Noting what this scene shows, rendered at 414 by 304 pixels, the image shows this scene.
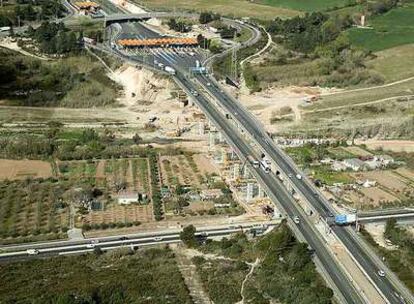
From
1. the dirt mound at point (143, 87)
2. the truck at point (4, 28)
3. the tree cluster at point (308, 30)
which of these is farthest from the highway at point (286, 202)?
the truck at point (4, 28)

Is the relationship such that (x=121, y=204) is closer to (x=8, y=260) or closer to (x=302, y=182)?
(x=8, y=260)

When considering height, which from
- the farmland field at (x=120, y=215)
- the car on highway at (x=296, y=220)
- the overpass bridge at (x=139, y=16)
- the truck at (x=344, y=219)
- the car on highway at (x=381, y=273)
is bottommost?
the car on highway at (x=381, y=273)

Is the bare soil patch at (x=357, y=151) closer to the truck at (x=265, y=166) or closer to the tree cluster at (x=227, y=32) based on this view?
the truck at (x=265, y=166)

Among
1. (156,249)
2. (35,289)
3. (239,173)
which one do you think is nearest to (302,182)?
(239,173)

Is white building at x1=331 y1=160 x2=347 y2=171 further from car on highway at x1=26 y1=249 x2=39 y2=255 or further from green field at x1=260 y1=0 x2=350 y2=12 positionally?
green field at x1=260 y1=0 x2=350 y2=12

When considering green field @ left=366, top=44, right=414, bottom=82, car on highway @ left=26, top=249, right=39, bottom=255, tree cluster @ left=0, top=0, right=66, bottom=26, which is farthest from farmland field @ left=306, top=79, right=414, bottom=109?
tree cluster @ left=0, top=0, right=66, bottom=26

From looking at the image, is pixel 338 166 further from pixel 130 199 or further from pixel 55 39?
pixel 55 39
